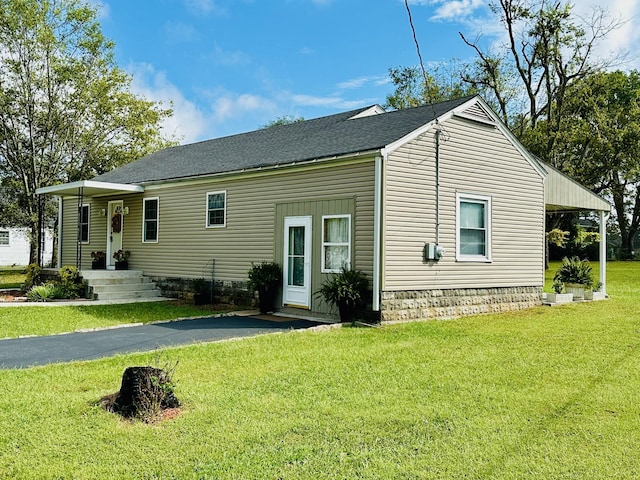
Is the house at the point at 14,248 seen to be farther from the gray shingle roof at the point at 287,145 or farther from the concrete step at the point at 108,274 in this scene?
the concrete step at the point at 108,274

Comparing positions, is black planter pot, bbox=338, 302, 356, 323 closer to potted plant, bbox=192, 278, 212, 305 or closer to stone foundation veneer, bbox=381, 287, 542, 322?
stone foundation veneer, bbox=381, 287, 542, 322

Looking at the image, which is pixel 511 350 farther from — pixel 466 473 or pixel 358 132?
pixel 358 132

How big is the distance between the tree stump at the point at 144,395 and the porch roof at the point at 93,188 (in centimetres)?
1135

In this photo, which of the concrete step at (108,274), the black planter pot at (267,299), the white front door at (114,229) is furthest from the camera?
the white front door at (114,229)

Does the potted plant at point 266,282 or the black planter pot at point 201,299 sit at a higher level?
the potted plant at point 266,282

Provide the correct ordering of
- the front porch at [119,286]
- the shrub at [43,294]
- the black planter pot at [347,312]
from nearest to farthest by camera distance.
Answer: the black planter pot at [347,312] → the shrub at [43,294] → the front porch at [119,286]

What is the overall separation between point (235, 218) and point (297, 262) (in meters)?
2.27

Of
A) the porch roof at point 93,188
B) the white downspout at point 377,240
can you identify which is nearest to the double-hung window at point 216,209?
the porch roof at point 93,188

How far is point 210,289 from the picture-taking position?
13820 millimetres

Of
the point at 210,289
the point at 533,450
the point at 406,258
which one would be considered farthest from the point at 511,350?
the point at 210,289

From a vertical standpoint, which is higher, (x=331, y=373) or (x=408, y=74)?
(x=408, y=74)

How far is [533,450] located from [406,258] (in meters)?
6.67

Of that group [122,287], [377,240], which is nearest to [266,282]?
[377,240]

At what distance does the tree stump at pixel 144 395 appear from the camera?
478cm
